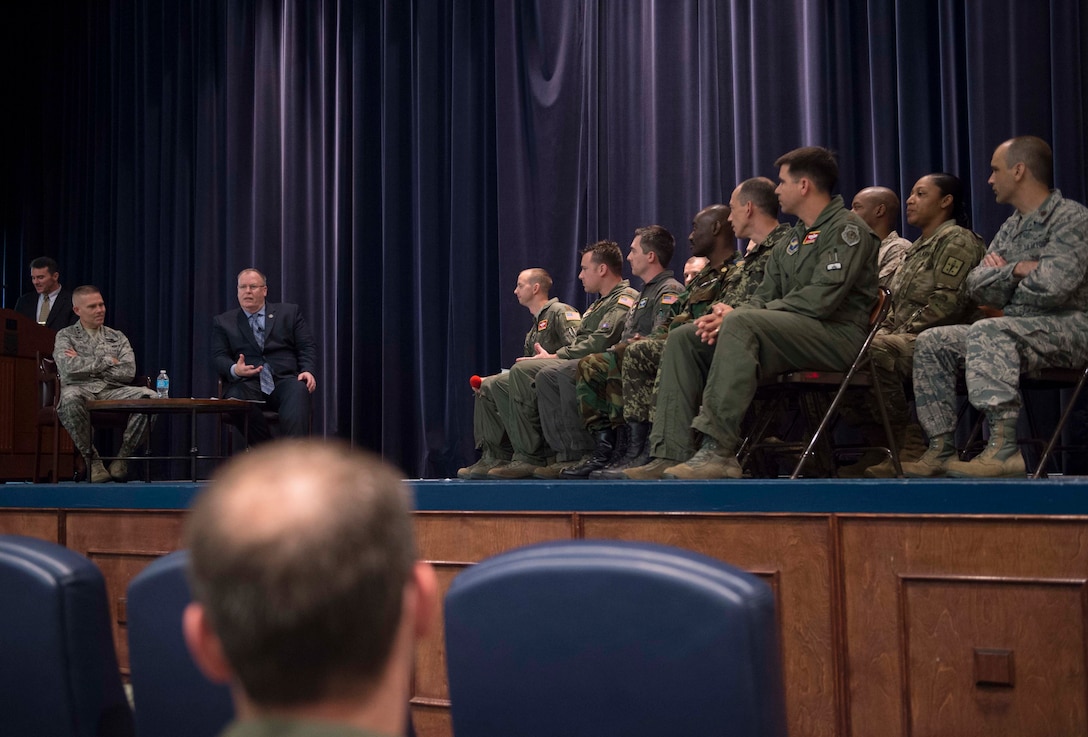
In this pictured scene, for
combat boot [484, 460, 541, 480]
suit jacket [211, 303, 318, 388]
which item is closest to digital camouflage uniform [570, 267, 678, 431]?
combat boot [484, 460, 541, 480]

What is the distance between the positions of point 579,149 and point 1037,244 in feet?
9.58

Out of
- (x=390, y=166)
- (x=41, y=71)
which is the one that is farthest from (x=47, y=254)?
(x=390, y=166)

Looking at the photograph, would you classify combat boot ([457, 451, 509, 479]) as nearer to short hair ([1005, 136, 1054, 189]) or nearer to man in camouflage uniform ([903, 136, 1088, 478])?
man in camouflage uniform ([903, 136, 1088, 478])

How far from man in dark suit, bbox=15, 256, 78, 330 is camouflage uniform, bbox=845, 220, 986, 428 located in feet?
16.6

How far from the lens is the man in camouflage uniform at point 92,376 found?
5.38m

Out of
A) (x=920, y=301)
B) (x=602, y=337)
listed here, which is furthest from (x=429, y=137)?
(x=920, y=301)

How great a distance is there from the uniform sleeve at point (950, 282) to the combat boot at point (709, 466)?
0.87 m

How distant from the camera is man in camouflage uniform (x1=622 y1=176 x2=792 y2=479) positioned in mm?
3424

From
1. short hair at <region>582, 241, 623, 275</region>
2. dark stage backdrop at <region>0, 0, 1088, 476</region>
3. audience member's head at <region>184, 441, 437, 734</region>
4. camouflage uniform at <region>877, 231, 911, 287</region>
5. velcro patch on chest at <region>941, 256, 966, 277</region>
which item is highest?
dark stage backdrop at <region>0, 0, 1088, 476</region>

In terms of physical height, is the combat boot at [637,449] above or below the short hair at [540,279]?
below

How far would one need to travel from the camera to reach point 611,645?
913mm

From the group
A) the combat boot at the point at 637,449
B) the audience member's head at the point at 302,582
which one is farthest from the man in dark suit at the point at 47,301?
the audience member's head at the point at 302,582

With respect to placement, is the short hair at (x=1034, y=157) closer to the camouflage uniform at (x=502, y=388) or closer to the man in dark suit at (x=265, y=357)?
the camouflage uniform at (x=502, y=388)

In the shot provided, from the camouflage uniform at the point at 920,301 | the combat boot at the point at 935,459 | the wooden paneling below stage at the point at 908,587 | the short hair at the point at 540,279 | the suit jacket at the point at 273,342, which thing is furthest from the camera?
the suit jacket at the point at 273,342
